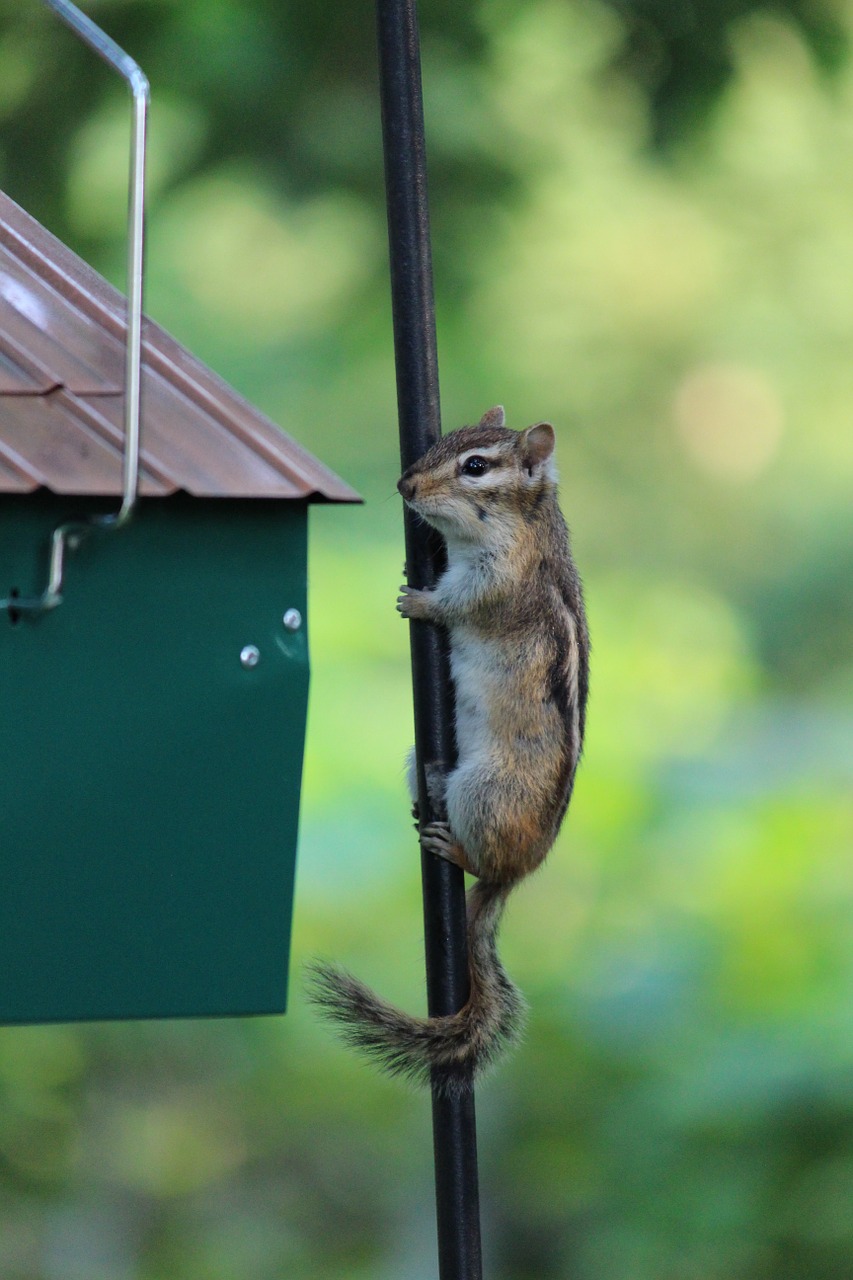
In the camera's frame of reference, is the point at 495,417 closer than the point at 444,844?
No

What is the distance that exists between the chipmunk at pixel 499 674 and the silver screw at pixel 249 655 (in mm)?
413

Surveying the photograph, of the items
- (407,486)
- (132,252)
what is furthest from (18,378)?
(407,486)

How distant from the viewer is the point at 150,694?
63.3 inches

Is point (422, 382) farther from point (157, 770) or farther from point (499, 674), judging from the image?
point (499, 674)

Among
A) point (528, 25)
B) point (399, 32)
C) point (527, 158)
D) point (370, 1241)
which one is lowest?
point (370, 1241)

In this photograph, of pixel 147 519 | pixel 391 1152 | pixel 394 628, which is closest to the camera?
pixel 147 519

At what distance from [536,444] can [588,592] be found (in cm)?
190

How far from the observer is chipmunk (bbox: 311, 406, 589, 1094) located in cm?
210

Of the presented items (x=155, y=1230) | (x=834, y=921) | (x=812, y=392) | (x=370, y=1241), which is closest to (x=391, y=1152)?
(x=370, y=1241)

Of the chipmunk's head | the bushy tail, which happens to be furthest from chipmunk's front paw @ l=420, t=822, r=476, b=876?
the chipmunk's head

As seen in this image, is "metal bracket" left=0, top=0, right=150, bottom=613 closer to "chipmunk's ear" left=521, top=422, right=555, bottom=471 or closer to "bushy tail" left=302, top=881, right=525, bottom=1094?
"bushy tail" left=302, top=881, right=525, bottom=1094

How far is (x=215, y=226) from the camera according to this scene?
4.16 metres

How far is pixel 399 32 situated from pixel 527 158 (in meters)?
2.82

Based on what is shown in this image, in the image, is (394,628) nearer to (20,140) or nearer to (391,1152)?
(391,1152)
